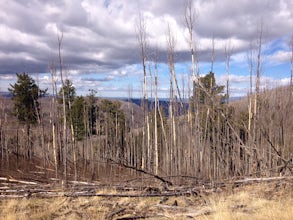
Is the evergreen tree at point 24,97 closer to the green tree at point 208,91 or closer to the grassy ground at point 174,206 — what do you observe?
the green tree at point 208,91

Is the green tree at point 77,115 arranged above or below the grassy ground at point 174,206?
above

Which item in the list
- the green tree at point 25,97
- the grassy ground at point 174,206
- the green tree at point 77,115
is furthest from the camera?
the green tree at point 77,115

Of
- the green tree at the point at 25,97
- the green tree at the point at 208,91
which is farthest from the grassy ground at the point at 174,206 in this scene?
the green tree at the point at 25,97

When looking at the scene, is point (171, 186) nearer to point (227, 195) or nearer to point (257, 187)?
point (227, 195)

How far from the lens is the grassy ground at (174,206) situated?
475 cm

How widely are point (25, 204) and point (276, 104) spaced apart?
56.9 ft

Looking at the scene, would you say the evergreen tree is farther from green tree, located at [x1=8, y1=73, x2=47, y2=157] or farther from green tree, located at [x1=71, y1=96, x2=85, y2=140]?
green tree, located at [x1=71, y1=96, x2=85, y2=140]

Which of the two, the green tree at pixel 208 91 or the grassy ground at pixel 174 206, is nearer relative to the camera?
the grassy ground at pixel 174 206

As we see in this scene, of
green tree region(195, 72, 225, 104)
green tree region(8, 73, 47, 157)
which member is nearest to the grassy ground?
green tree region(195, 72, 225, 104)

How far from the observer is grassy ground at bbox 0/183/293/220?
15.6ft

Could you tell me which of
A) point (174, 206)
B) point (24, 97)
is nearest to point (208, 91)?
point (174, 206)

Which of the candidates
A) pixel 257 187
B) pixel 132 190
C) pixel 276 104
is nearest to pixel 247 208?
pixel 257 187

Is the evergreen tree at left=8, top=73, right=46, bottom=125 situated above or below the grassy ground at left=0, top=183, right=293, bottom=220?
above

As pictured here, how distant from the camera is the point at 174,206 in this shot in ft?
17.6
